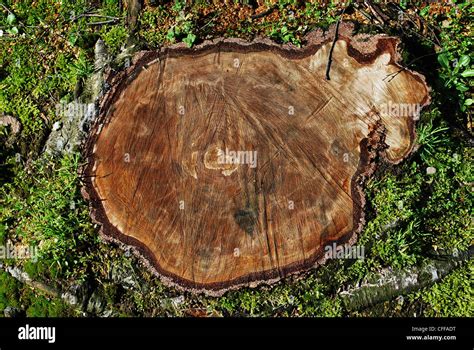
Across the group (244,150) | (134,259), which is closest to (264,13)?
(244,150)

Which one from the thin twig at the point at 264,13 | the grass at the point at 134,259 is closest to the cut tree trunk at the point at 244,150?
the grass at the point at 134,259

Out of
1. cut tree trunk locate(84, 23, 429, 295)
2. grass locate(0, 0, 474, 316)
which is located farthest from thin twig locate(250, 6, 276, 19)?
cut tree trunk locate(84, 23, 429, 295)

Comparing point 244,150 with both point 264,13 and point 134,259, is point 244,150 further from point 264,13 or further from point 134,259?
point 264,13

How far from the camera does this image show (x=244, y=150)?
3611 millimetres

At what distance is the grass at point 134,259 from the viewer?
400 centimetres

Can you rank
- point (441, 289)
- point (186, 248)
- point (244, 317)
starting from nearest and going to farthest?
1. point (186, 248)
2. point (244, 317)
3. point (441, 289)

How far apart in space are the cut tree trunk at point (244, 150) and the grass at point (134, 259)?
10.0 inches

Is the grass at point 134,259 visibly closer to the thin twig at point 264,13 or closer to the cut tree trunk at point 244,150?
the thin twig at point 264,13

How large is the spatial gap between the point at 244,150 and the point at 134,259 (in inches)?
49.1
